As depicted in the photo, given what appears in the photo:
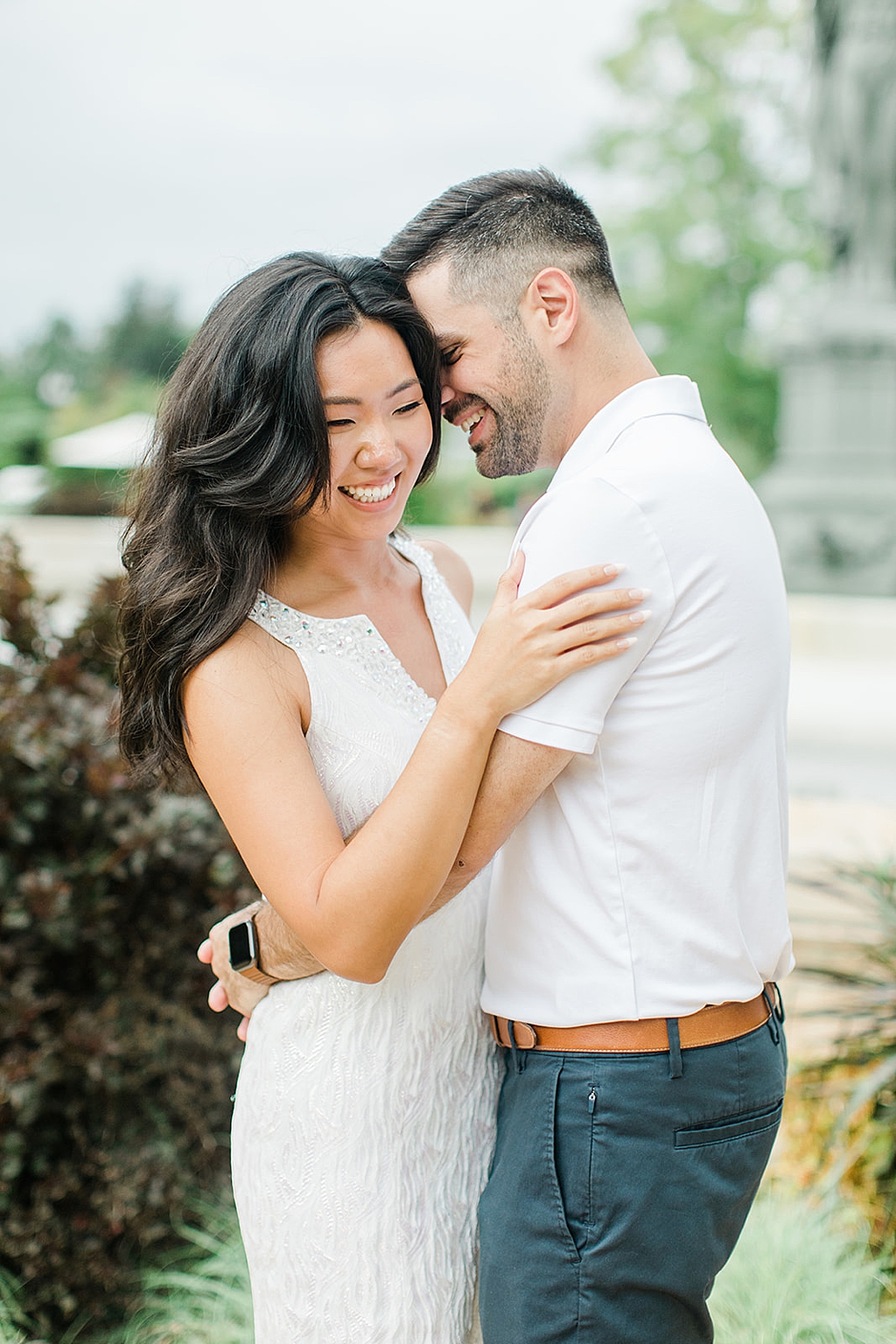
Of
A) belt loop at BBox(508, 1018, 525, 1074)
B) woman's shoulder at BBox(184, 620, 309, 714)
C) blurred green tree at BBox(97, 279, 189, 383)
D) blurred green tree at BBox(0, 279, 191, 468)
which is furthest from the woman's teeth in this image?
blurred green tree at BBox(97, 279, 189, 383)

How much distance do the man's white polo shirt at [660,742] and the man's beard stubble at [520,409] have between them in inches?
10.2

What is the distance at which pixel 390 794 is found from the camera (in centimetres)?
153

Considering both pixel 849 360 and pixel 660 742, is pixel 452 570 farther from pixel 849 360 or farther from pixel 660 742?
pixel 849 360

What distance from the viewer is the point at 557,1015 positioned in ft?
5.23

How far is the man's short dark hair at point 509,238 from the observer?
71.7 inches

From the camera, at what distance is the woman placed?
5.57ft

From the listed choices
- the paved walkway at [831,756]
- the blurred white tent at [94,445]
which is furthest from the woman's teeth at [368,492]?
the blurred white tent at [94,445]

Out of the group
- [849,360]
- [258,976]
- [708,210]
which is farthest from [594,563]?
[708,210]

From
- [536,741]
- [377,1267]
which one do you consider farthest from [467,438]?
[377,1267]

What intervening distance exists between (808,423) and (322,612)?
1018cm

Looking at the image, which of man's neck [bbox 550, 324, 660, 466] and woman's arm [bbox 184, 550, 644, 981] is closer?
woman's arm [bbox 184, 550, 644, 981]

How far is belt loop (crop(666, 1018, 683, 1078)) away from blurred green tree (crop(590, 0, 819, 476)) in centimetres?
2283

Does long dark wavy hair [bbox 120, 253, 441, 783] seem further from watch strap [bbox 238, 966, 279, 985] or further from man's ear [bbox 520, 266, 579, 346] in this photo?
watch strap [bbox 238, 966, 279, 985]

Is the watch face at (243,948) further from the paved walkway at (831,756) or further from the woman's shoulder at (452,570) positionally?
the paved walkway at (831,756)
